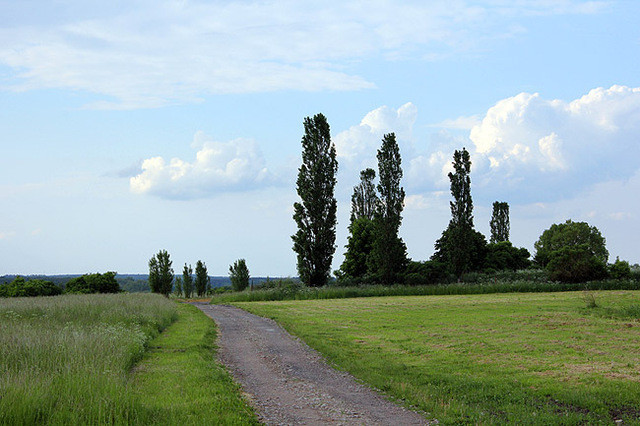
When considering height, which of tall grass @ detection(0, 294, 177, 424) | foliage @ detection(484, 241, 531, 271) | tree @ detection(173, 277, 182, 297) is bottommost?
tree @ detection(173, 277, 182, 297)

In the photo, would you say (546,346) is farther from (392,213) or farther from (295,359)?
(392,213)

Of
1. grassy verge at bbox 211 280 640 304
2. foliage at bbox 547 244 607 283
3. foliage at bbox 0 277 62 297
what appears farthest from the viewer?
foliage at bbox 0 277 62 297

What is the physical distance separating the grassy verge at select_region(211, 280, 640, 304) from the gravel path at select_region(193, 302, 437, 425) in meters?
28.7

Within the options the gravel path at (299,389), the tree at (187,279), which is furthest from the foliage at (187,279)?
the gravel path at (299,389)

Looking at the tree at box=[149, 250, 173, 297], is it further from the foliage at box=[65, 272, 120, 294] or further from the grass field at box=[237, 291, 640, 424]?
the grass field at box=[237, 291, 640, 424]

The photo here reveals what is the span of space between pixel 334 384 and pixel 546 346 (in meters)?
8.04

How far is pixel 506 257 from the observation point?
A: 73688mm

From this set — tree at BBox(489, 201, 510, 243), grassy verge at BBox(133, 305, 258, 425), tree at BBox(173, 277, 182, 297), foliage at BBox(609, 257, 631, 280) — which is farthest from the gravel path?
tree at BBox(489, 201, 510, 243)

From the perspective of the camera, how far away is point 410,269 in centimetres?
5847

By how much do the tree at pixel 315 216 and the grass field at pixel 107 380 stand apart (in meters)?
33.8

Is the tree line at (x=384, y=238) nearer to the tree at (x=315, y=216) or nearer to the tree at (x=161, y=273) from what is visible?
the tree at (x=315, y=216)

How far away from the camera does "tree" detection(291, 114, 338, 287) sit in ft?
169

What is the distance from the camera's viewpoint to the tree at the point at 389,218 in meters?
53.5

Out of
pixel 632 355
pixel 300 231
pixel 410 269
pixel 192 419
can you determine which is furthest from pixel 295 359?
pixel 410 269
